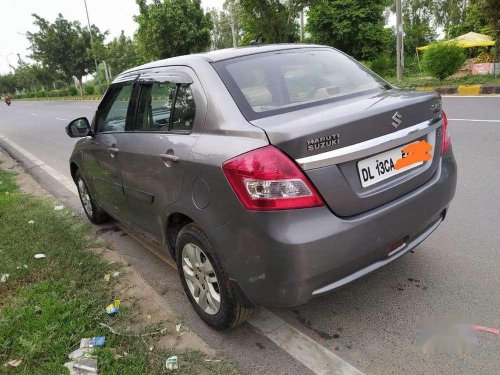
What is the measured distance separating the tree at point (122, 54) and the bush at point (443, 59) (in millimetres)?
34977

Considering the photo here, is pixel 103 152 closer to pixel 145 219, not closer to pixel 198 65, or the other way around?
pixel 145 219

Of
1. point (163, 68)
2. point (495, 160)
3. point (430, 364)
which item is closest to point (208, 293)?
point (430, 364)

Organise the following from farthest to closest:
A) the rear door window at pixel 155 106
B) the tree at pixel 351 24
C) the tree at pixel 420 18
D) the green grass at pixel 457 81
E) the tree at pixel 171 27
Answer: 1. the tree at pixel 420 18
2. the tree at pixel 171 27
3. the tree at pixel 351 24
4. the green grass at pixel 457 81
5. the rear door window at pixel 155 106

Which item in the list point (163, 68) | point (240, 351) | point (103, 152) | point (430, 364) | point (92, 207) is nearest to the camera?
point (430, 364)

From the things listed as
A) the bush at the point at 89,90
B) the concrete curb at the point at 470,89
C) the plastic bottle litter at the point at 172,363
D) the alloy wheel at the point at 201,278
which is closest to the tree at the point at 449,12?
the concrete curb at the point at 470,89

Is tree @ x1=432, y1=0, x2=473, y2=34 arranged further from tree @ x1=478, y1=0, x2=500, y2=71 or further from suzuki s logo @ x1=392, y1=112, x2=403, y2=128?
suzuki s logo @ x1=392, y1=112, x2=403, y2=128

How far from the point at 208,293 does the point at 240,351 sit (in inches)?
14.7

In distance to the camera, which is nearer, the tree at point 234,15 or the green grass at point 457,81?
the green grass at point 457,81

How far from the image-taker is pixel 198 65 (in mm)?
2598

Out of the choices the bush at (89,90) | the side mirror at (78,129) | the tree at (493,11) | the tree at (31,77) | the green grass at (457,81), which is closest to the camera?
the side mirror at (78,129)

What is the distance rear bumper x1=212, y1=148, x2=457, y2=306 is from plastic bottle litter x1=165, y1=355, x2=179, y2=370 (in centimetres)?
57

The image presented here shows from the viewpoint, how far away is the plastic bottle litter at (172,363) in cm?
230

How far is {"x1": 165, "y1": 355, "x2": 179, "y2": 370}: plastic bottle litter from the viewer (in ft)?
7.55

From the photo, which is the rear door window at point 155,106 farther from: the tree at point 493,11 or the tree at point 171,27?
the tree at point 171,27
